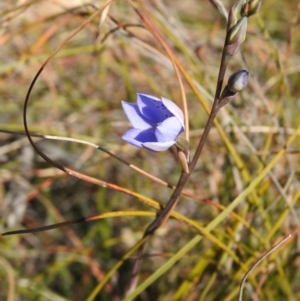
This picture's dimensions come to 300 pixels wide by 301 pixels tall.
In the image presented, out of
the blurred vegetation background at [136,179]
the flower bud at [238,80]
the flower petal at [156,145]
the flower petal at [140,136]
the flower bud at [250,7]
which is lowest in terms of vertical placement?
the blurred vegetation background at [136,179]

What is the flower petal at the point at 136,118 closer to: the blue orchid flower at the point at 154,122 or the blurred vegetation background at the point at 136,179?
the blue orchid flower at the point at 154,122

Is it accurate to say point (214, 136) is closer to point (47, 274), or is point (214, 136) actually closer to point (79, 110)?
point (79, 110)

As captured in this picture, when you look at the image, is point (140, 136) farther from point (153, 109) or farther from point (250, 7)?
point (250, 7)

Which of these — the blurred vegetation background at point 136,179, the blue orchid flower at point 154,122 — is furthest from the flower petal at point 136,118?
the blurred vegetation background at point 136,179

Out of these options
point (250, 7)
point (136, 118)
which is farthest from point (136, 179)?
point (250, 7)

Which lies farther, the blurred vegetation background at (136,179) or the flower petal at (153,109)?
the blurred vegetation background at (136,179)

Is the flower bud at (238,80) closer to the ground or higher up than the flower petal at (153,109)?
higher up

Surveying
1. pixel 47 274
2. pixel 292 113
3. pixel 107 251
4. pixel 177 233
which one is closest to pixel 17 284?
pixel 47 274
